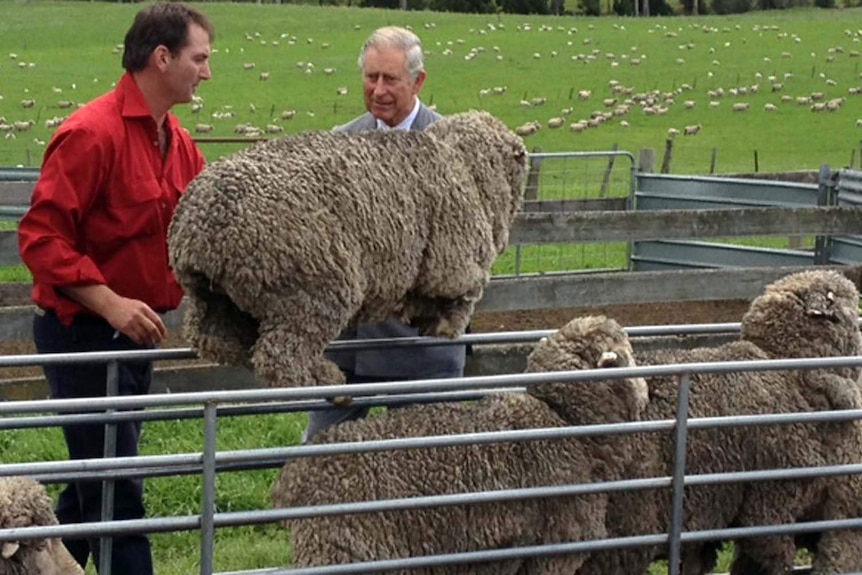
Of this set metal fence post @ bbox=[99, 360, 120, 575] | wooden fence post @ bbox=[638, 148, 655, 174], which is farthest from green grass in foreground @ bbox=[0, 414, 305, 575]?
wooden fence post @ bbox=[638, 148, 655, 174]

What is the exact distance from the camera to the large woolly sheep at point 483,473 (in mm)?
3754

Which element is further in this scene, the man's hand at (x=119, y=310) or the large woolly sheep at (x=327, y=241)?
the man's hand at (x=119, y=310)

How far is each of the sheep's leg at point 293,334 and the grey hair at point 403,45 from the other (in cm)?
129

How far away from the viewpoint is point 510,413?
4.04 meters

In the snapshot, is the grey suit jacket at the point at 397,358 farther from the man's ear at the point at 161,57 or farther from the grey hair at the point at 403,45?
the man's ear at the point at 161,57

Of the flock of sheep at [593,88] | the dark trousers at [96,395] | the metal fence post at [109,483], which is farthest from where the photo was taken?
the flock of sheep at [593,88]

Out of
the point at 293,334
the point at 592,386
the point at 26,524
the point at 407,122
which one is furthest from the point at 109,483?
the point at 407,122

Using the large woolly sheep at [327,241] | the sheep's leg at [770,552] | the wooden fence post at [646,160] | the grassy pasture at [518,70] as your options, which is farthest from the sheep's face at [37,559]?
the grassy pasture at [518,70]

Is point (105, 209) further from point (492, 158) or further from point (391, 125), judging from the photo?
point (492, 158)

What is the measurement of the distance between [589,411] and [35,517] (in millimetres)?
1612

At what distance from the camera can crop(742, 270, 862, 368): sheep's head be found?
4.48 metres

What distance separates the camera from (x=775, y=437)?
14.4ft

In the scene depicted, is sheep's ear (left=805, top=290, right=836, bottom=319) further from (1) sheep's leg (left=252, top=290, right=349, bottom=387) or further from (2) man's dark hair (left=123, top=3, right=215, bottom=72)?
(2) man's dark hair (left=123, top=3, right=215, bottom=72)

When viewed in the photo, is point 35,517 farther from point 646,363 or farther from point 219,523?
point 646,363
